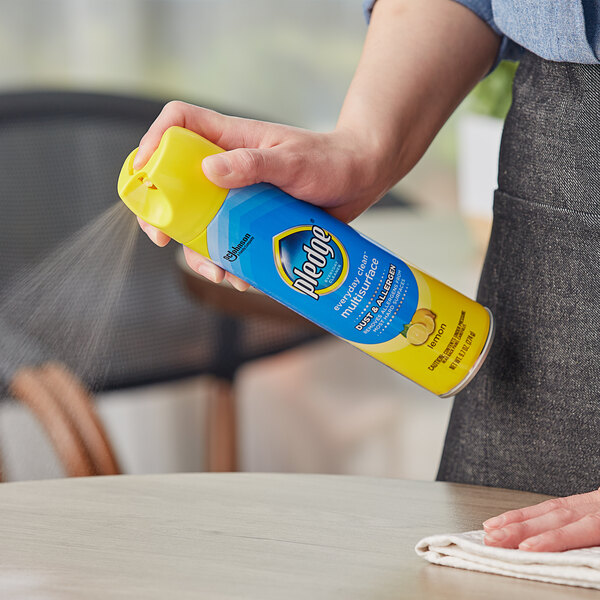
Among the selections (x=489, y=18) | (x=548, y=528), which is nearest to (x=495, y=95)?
(x=489, y=18)

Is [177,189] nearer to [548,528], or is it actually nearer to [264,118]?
[548,528]

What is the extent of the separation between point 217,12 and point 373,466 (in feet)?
3.88

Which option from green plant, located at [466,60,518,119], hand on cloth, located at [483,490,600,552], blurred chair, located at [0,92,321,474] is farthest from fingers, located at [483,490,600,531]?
blurred chair, located at [0,92,321,474]

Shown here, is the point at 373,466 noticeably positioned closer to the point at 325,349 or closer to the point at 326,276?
the point at 325,349

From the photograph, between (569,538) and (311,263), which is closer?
(569,538)

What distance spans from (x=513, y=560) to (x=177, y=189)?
31 centimetres

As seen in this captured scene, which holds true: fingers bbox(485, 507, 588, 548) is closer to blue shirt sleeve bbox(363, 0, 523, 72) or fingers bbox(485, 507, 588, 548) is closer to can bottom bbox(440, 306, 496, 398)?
can bottom bbox(440, 306, 496, 398)

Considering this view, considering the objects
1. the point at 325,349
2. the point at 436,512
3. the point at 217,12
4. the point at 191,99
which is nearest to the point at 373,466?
the point at 325,349

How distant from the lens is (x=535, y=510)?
1.74 feet

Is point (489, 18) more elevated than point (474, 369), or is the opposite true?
point (489, 18)

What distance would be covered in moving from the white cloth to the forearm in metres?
0.32

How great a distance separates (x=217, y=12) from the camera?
6.81 ft

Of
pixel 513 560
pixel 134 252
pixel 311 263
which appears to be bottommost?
pixel 134 252

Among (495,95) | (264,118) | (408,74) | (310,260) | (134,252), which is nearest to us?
(310,260)
